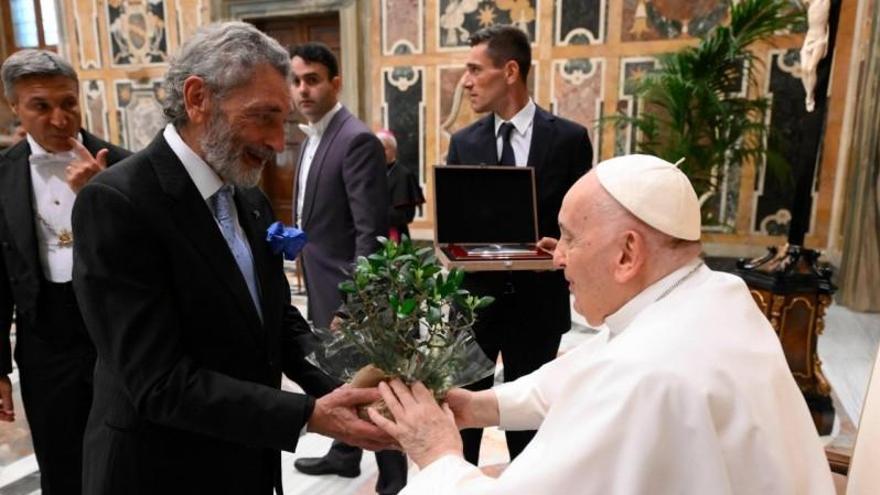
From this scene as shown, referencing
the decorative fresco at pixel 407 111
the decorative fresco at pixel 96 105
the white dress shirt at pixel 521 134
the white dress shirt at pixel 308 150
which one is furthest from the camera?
the decorative fresco at pixel 96 105

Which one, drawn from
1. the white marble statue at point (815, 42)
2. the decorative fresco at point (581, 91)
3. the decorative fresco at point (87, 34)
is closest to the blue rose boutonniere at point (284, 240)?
the white marble statue at point (815, 42)

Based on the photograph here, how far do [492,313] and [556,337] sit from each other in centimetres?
31

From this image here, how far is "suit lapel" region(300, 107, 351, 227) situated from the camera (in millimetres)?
2660

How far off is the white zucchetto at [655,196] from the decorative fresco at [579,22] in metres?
5.83

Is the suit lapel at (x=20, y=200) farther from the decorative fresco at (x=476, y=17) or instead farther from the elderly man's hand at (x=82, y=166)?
the decorative fresco at (x=476, y=17)

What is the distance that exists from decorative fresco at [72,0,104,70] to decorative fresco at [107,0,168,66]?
0.79 ft

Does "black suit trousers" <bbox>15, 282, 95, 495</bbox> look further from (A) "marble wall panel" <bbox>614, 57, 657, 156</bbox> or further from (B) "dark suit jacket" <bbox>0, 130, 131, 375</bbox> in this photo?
(A) "marble wall panel" <bbox>614, 57, 657, 156</bbox>

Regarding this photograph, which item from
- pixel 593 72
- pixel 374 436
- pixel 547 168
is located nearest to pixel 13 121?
pixel 593 72

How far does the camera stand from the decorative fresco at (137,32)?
852 cm

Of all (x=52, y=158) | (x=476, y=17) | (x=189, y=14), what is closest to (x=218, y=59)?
(x=52, y=158)

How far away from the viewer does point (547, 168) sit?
2.57 metres

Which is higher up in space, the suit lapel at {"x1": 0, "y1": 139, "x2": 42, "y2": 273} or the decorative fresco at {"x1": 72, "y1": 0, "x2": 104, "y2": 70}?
the decorative fresco at {"x1": 72, "y1": 0, "x2": 104, "y2": 70}

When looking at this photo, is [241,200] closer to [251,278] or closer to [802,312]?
[251,278]

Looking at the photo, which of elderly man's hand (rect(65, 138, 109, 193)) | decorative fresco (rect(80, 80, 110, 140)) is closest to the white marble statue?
elderly man's hand (rect(65, 138, 109, 193))
